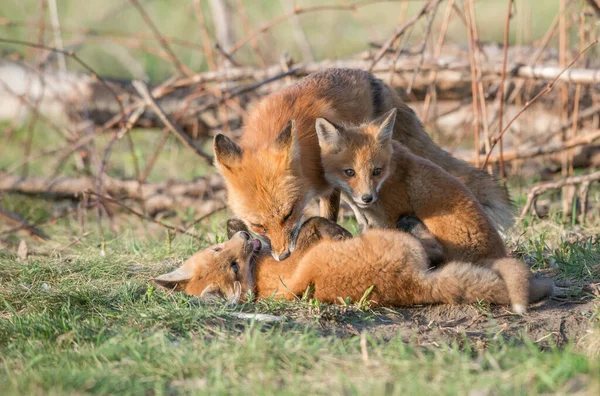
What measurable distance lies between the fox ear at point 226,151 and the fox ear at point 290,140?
299mm

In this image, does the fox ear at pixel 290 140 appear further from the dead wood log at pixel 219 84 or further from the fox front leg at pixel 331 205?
the dead wood log at pixel 219 84

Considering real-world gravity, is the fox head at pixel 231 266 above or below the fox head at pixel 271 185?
below

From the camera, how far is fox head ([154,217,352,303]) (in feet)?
15.0

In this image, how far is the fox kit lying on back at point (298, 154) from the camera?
446 centimetres

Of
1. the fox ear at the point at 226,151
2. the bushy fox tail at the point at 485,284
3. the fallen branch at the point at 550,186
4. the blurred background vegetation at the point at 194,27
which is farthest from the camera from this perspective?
the blurred background vegetation at the point at 194,27

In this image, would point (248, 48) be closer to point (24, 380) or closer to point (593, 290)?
point (593, 290)

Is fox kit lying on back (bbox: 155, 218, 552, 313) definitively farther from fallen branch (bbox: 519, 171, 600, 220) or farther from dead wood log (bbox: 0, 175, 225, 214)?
dead wood log (bbox: 0, 175, 225, 214)

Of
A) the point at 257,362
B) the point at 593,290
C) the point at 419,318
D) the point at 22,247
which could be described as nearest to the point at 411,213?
the point at 419,318

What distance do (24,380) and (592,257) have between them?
4.08 meters

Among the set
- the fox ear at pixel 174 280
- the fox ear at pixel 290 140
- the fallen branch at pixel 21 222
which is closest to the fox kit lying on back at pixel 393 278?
the fox ear at pixel 174 280

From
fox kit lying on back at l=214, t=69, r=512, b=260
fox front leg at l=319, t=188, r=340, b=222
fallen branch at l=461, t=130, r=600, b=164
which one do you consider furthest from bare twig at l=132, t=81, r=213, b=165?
fallen branch at l=461, t=130, r=600, b=164

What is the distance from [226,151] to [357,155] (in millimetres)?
945

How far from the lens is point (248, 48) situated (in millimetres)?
13781

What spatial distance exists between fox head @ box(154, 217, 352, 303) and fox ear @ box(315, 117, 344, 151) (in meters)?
0.53
